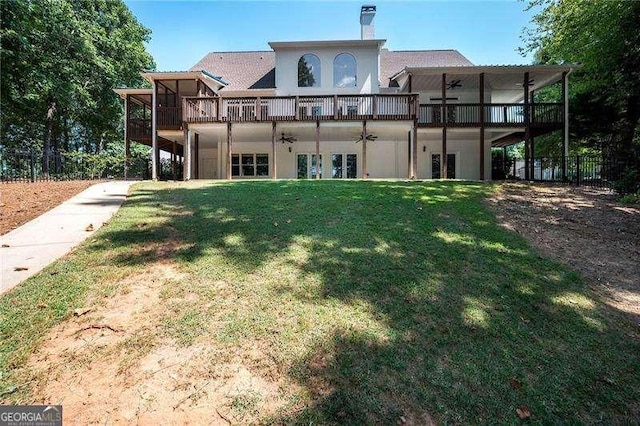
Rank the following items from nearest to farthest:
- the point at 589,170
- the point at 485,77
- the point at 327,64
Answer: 1. the point at 589,170
2. the point at 485,77
3. the point at 327,64

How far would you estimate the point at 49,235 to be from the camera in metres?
6.05

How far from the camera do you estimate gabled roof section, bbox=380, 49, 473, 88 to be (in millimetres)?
22281

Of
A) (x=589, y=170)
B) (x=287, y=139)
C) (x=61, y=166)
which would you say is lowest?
(x=589, y=170)

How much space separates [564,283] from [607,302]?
49cm

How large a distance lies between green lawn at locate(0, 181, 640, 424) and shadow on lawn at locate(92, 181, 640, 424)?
0.6 inches

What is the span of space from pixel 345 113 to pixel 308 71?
16.2 feet

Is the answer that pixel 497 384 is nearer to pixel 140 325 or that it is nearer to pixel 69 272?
pixel 140 325

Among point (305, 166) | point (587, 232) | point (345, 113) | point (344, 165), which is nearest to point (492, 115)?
point (345, 113)

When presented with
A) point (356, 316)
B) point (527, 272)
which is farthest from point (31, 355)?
point (527, 272)

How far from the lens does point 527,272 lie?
5.02 meters

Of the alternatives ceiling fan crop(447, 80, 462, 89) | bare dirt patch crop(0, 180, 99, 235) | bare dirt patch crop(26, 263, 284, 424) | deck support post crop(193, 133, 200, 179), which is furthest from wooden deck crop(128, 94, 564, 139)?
bare dirt patch crop(26, 263, 284, 424)

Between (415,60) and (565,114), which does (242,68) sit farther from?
(565,114)

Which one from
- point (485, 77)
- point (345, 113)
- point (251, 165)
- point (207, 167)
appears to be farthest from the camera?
point (207, 167)

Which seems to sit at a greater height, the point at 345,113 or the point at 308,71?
the point at 308,71
